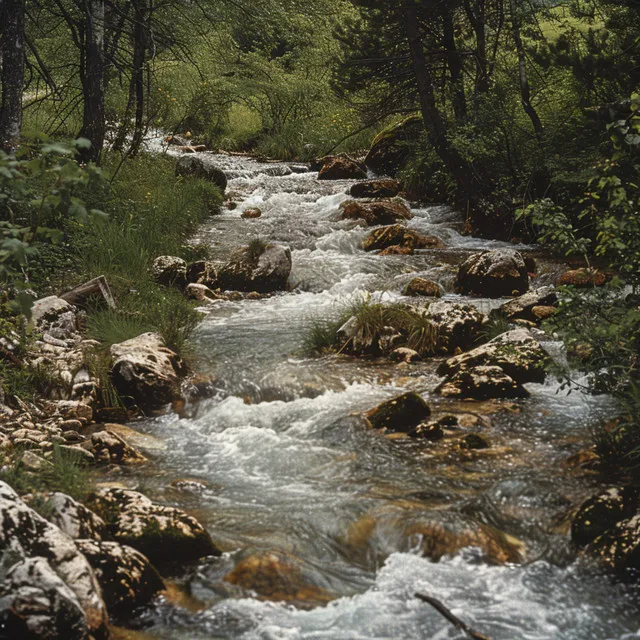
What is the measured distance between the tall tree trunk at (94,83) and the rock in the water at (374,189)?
607 centimetres

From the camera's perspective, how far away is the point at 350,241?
12250mm

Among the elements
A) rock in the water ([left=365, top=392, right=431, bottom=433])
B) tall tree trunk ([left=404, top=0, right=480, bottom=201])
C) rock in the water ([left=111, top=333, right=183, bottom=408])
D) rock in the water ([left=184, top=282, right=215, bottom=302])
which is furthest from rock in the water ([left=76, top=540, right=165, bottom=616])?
tall tree trunk ([left=404, top=0, right=480, bottom=201])

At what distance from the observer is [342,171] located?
17328 mm

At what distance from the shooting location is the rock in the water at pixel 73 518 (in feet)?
11.6

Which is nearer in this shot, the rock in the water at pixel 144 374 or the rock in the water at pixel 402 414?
the rock in the water at pixel 402 414

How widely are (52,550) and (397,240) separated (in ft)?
31.0

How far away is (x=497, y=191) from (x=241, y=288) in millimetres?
4915

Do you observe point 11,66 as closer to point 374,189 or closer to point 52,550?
point 52,550

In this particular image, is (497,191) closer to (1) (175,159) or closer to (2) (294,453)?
(1) (175,159)

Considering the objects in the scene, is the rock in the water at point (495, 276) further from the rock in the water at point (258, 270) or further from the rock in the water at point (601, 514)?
the rock in the water at point (601, 514)

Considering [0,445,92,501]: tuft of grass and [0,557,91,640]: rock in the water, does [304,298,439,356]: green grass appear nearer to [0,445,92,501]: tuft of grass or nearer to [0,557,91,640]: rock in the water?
[0,445,92,501]: tuft of grass

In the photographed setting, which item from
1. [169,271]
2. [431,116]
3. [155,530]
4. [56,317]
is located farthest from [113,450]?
[431,116]

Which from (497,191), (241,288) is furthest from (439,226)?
(241,288)

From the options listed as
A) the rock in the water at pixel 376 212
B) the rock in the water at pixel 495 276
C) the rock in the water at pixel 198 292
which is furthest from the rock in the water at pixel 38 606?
the rock in the water at pixel 376 212
